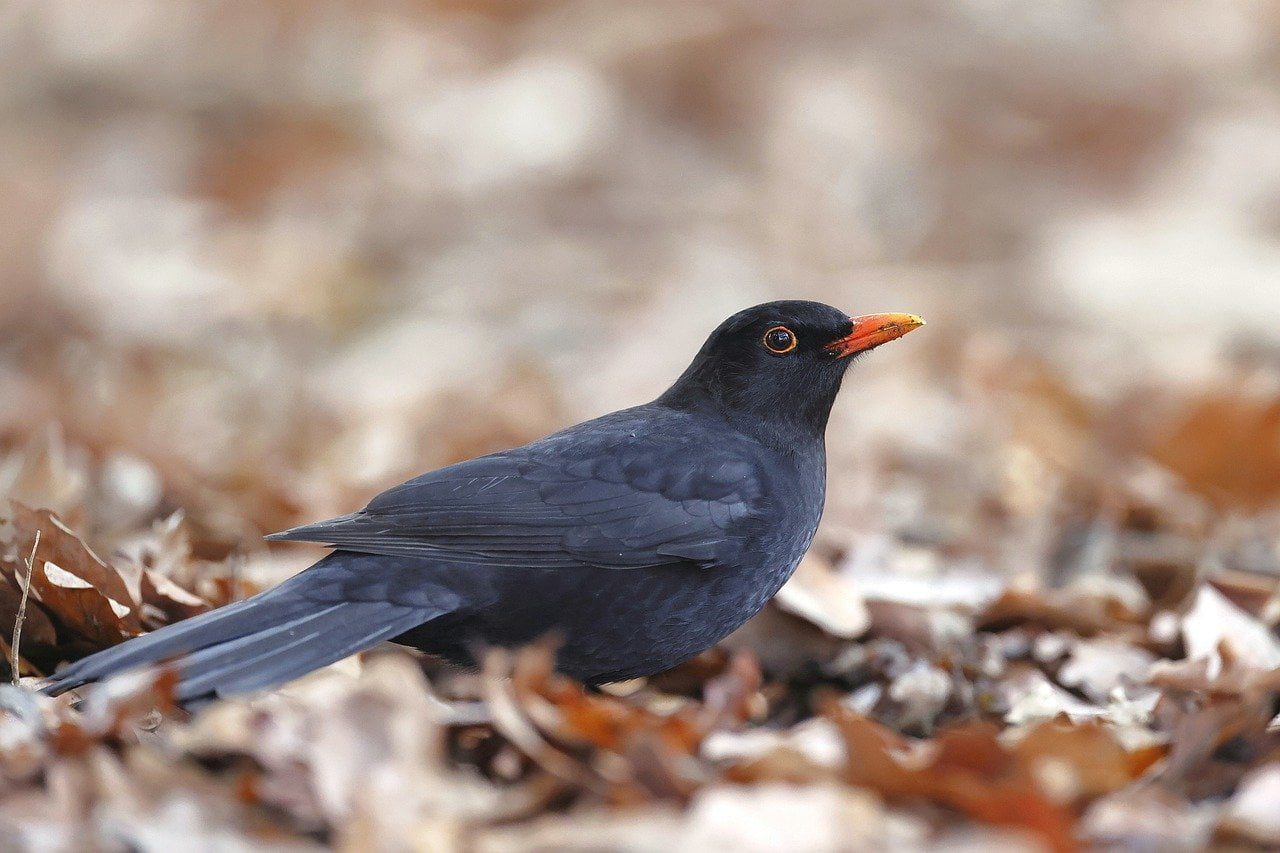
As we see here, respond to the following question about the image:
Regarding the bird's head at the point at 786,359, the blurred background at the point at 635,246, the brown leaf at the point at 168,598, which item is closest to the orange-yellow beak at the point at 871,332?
the bird's head at the point at 786,359

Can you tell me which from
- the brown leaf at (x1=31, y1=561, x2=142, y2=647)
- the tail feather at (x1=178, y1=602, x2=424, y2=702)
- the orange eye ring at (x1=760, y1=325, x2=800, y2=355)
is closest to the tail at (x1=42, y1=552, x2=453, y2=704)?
the tail feather at (x1=178, y1=602, x2=424, y2=702)

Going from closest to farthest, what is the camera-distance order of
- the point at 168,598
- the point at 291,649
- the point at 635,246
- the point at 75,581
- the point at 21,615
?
the point at 291,649 < the point at 21,615 < the point at 75,581 < the point at 168,598 < the point at 635,246

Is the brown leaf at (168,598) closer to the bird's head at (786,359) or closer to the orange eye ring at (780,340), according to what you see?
the bird's head at (786,359)

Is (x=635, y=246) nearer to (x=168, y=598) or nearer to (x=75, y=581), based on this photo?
(x=168, y=598)

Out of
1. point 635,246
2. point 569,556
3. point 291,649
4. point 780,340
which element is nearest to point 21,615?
point 291,649

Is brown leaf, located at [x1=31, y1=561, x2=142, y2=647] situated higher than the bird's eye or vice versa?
the bird's eye

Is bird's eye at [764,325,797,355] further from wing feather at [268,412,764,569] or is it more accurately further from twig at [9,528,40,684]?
twig at [9,528,40,684]
